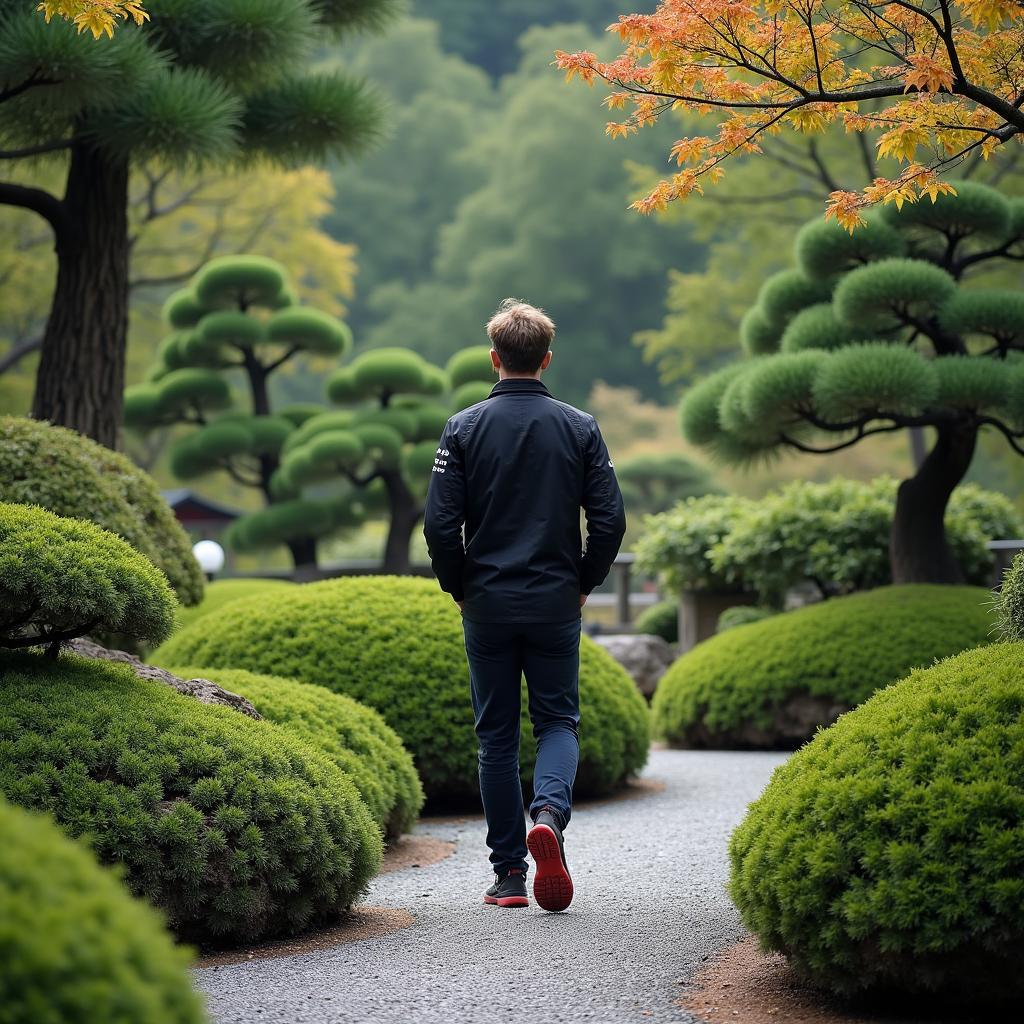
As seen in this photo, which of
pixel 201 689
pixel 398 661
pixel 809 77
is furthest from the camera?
pixel 398 661

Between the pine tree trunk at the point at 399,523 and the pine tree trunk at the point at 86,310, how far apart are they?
356 inches

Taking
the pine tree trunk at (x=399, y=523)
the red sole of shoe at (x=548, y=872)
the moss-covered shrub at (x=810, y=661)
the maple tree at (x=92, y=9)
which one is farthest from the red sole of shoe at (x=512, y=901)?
the pine tree trunk at (x=399, y=523)

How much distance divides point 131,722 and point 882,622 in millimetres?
5456

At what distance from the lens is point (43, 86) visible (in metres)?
6.52

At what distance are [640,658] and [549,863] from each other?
740cm

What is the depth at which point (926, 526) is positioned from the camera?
8547 mm

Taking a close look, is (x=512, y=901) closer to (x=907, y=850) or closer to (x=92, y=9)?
(x=907, y=850)

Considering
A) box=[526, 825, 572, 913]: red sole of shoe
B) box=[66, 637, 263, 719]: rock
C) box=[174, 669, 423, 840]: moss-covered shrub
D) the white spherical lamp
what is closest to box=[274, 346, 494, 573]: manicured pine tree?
the white spherical lamp

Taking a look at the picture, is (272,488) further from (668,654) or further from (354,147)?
(354,147)

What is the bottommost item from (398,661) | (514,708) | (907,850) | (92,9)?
(907,850)

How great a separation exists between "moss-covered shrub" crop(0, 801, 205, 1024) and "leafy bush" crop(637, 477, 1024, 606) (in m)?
8.79

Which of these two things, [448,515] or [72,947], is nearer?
[72,947]

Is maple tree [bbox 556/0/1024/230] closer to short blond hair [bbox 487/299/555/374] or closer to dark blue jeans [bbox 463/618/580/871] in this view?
short blond hair [bbox 487/299/555/374]

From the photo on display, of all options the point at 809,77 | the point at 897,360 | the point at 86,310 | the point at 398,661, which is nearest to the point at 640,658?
the point at 897,360
